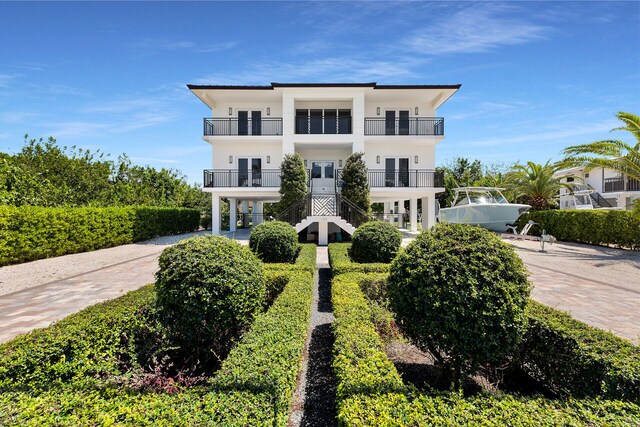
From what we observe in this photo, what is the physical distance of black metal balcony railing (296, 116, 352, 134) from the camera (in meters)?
21.8

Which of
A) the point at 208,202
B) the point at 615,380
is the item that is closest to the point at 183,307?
the point at 615,380

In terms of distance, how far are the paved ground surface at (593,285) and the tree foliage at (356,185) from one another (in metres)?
7.99

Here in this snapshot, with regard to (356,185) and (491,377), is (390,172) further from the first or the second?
(491,377)

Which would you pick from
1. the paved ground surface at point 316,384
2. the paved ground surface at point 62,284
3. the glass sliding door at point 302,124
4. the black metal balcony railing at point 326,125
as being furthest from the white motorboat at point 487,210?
the paved ground surface at point 62,284

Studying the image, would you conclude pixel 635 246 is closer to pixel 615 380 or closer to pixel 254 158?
pixel 615 380

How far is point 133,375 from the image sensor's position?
3.70 meters

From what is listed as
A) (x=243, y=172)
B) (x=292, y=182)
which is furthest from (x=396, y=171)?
(x=243, y=172)

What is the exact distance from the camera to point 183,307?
13.8ft

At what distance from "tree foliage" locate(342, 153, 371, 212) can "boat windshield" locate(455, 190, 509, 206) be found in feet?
20.4

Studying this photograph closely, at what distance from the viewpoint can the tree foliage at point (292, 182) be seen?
60.4 ft

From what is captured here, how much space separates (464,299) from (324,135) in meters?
18.4

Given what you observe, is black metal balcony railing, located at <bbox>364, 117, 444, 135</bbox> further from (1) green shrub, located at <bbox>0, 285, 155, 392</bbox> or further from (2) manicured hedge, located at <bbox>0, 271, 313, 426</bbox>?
(2) manicured hedge, located at <bbox>0, 271, 313, 426</bbox>

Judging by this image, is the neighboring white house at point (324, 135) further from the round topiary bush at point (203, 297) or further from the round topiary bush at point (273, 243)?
the round topiary bush at point (203, 297)

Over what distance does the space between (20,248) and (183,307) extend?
11.9 meters
